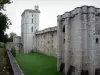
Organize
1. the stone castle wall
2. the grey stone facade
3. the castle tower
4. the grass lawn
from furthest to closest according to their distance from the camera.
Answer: the castle tower
the stone castle wall
the grass lawn
the grey stone facade

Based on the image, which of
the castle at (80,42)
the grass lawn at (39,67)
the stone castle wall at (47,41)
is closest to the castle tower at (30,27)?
the stone castle wall at (47,41)

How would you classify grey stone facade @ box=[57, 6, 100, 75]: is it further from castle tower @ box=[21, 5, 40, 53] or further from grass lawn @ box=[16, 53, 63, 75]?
castle tower @ box=[21, 5, 40, 53]

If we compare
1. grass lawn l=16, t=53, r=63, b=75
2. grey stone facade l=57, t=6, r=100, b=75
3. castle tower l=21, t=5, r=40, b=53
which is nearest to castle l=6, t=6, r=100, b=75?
grey stone facade l=57, t=6, r=100, b=75

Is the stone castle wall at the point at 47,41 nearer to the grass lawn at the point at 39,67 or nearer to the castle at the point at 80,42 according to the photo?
the grass lawn at the point at 39,67

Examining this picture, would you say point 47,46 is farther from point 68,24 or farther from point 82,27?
point 82,27

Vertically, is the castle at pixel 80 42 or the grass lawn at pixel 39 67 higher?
the castle at pixel 80 42

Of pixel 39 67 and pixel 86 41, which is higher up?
pixel 86 41

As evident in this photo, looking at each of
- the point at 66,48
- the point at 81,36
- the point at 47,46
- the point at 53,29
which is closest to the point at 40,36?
the point at 47,46

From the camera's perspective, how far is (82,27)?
55.4 feet

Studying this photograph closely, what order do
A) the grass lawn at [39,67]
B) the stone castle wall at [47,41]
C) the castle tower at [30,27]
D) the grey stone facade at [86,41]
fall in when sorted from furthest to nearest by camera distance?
the castle tower at [30,27] < the stone castle wall at [47,41] < the grass lawn at [39,67] < the grey stone facade at [86,41]

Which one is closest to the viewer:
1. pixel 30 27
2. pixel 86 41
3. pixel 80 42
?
pixel 86 41

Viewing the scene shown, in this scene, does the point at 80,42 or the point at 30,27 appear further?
the point at 30,27

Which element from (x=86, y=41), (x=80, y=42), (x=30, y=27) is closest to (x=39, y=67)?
(x=80, y=42)

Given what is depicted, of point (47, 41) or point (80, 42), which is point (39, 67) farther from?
point (47, 41)
